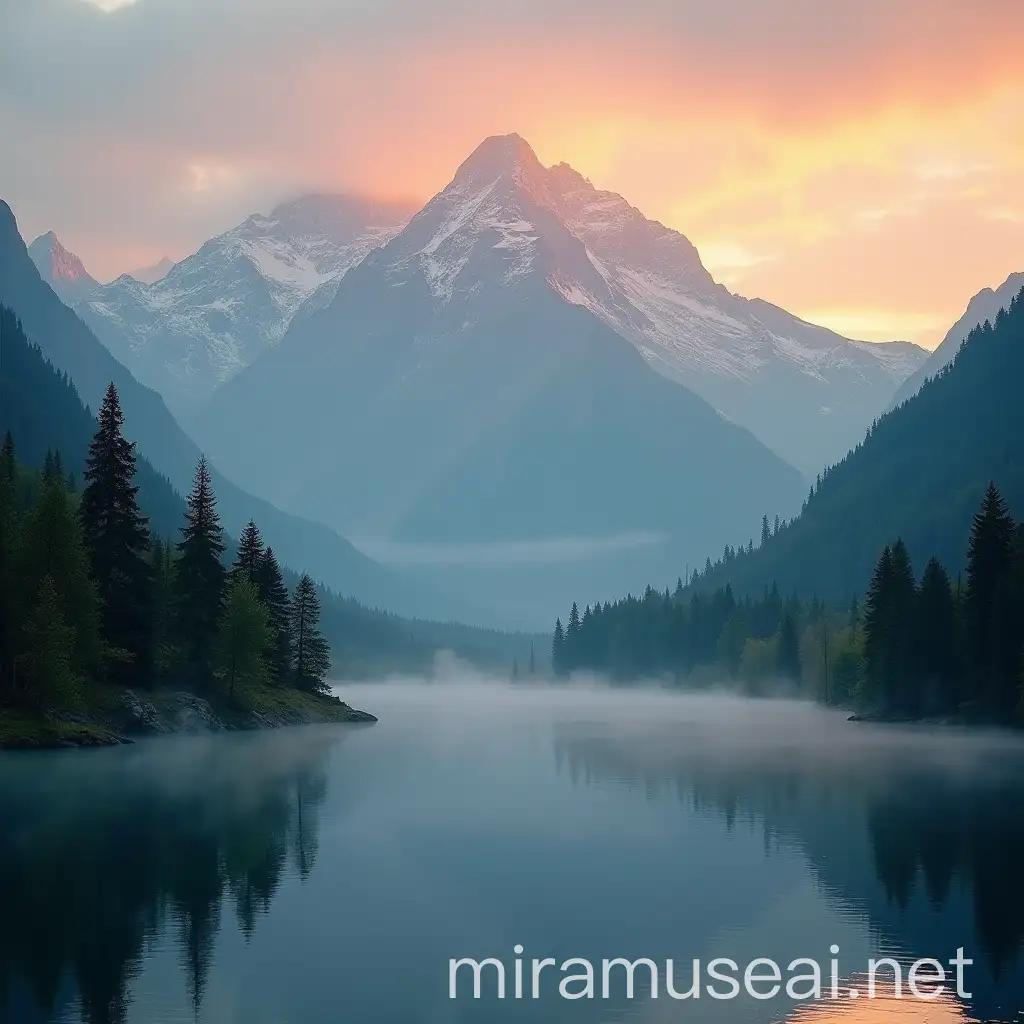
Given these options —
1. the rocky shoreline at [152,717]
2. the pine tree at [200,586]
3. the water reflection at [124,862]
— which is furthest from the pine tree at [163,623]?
the water reflection at [124,862]

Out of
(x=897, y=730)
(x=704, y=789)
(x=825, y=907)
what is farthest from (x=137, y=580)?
(x=825, y=907)

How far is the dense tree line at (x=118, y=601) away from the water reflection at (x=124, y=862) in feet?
27.7

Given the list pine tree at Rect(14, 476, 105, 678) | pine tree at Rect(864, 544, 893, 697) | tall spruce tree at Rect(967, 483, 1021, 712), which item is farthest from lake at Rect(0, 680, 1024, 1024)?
pine tree at Rect(864, 544, 893, 697)

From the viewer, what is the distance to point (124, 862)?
59219mm

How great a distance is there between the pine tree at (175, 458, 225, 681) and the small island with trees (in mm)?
123

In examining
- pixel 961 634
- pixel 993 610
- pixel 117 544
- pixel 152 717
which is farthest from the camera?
pixel 961 634

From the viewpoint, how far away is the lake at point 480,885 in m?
41.3

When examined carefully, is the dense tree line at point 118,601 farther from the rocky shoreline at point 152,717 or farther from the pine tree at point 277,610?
the rocky shoreline at point 152,717

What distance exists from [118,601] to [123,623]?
183 centimetres

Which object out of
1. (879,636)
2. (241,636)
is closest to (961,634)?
(879,636)

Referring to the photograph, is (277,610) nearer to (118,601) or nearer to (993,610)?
(118,601)

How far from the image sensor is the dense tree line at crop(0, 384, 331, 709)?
103312mm

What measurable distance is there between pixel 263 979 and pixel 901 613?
11916 cm

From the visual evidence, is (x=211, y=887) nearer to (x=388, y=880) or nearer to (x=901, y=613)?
(x=388, y=880)
